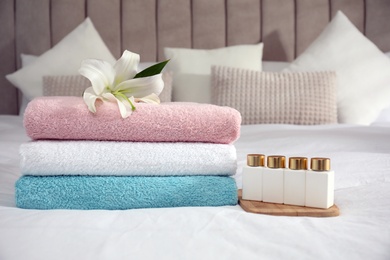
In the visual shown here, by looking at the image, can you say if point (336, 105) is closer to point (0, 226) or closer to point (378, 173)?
point (378, 173)

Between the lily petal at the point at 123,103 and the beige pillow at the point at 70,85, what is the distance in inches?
50.3

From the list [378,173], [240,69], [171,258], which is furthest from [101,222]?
[240,69]

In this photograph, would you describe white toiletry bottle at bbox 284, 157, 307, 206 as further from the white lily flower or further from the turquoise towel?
the white lily flower

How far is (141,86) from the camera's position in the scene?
0.94 metres

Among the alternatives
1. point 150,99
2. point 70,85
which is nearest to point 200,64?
point 70,85

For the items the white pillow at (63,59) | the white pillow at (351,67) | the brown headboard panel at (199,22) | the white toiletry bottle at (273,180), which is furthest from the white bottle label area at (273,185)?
the brown headboard panel at (199,22)

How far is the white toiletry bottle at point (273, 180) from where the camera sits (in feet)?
2.83

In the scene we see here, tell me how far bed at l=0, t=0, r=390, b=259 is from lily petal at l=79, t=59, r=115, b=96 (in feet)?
0.74

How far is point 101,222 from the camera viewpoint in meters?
0.74

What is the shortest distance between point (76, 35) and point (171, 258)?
2080 mm

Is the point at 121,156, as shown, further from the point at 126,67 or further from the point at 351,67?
the point at 351,67

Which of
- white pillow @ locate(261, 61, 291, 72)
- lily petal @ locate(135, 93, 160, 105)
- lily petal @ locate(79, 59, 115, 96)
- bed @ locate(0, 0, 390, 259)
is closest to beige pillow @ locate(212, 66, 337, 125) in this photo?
bed @ locate(0, 0, 390, 259)

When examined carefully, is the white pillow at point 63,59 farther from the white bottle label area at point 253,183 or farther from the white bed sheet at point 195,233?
the white bottle label area at point 253,183

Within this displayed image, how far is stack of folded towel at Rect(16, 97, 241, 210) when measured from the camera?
82cm
